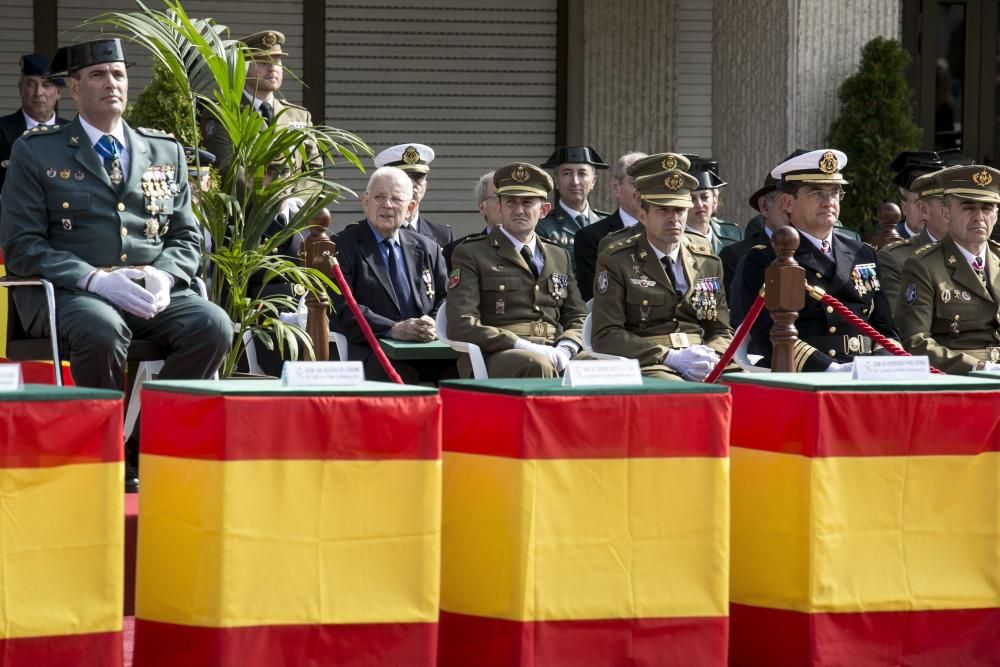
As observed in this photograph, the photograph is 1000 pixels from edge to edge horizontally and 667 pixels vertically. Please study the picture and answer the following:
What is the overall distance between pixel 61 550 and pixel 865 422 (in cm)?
205

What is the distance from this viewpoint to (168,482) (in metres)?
4.04


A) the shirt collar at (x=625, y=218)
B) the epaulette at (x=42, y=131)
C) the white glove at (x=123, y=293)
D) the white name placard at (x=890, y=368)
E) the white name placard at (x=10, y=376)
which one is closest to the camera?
the white name placard at (x=10, y=376)

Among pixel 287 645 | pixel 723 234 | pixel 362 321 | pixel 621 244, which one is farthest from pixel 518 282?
pixel 287 645

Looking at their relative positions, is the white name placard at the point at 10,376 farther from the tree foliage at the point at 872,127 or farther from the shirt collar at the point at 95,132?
the tree foliage at the point at 872,127

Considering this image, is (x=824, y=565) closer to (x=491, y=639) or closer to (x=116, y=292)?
(x=491, y=639)

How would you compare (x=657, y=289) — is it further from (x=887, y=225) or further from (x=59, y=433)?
(x=59, y=433)

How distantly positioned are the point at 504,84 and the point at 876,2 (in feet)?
12.4

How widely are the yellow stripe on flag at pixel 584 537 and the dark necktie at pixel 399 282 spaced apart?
11.4 feet

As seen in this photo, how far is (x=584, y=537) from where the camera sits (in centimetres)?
421

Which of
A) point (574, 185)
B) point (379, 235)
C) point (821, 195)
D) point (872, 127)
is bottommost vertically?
point (379, 235)

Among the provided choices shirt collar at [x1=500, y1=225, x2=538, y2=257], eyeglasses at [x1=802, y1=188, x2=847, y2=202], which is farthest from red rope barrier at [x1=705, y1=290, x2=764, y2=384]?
shirt collar at [x1=500, y1=225, x2=538, y2=257]

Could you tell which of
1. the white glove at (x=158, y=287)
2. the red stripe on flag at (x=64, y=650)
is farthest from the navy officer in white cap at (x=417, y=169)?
the red stripe on flag at (x=64, y=650)

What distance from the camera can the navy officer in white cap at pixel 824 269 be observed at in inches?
270

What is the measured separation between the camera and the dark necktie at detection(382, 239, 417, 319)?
7.82m
